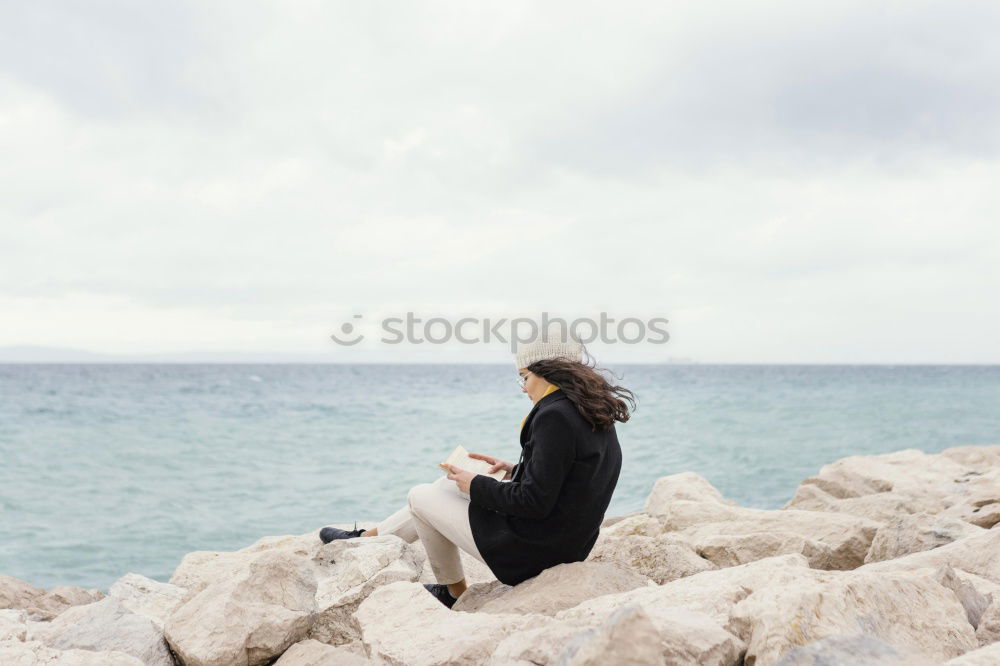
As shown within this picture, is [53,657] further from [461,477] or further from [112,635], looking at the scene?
[461,477]

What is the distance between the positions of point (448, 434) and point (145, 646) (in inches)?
704

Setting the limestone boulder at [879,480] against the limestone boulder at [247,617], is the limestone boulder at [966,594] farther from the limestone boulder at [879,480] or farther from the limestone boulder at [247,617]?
the limestone boulder at [879,480]

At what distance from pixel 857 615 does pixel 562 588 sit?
4.20 ft

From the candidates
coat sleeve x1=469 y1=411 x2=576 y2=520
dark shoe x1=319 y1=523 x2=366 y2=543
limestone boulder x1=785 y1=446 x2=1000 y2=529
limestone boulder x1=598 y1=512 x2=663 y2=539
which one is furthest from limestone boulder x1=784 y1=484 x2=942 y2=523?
dark shoe x1=319 y1=523 x2=366 y2=543

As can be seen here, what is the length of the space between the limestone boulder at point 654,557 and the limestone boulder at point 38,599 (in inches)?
160

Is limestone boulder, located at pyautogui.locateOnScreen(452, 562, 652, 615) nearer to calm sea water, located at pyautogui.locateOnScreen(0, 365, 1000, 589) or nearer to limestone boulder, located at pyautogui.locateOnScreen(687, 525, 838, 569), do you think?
limestone boulder, located at pyautogui.locateOnScreen(687, 525, 838, 569)

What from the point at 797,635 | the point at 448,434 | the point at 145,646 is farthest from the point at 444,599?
the point at 448,434

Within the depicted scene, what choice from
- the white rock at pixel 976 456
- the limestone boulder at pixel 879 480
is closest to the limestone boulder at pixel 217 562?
the limestone boulder at pixel 879 480

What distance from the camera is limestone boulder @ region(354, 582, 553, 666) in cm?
295

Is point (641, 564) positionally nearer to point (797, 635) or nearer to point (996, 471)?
point (797, 635)

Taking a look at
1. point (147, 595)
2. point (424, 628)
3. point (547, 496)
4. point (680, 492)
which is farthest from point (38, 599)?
point (680, 492)

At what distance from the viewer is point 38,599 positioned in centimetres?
611

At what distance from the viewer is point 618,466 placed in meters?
→ 3.81

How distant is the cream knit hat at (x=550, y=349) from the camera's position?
3840 millimetres
